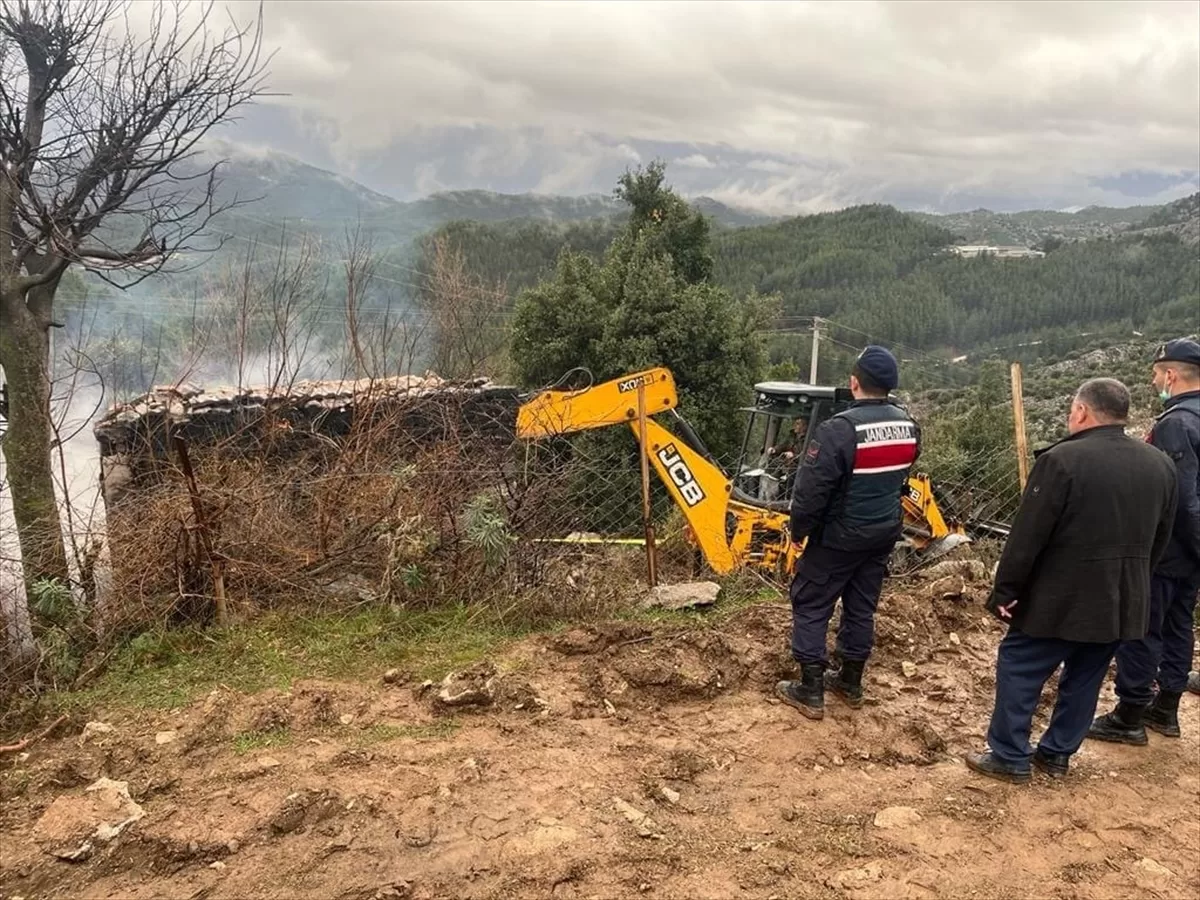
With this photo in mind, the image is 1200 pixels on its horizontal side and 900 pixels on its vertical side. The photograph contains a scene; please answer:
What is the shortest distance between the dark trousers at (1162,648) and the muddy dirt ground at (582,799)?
30cm

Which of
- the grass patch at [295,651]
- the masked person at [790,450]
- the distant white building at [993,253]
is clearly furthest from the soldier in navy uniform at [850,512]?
the distant white building at [993,253]

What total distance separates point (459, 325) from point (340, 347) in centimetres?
310

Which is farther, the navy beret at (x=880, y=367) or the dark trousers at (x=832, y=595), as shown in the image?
the dark trousers at (x=832, y=595)

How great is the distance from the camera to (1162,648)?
3879mm

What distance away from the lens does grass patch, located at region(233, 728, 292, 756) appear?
3.38 m

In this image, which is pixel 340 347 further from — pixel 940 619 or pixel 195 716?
pixel 940 619

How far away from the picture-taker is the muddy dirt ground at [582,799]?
2.72 metres

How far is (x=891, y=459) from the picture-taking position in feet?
11.9

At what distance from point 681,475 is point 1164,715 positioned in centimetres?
384

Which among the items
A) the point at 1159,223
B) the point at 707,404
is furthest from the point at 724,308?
the point at 1159,223

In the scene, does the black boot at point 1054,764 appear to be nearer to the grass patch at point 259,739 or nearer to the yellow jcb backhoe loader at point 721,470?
the yellow jcb backhoe loader at point 721,470

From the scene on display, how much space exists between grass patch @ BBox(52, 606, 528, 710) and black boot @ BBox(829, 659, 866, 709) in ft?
6.09

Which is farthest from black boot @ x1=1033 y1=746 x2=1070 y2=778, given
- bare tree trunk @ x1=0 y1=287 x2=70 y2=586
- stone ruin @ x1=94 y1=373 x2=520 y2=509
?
bare tree trunk @ x1=0 y1=287 x2=70 y2=586

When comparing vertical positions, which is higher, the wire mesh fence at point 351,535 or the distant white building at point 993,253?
the distant white building at point 993,253
